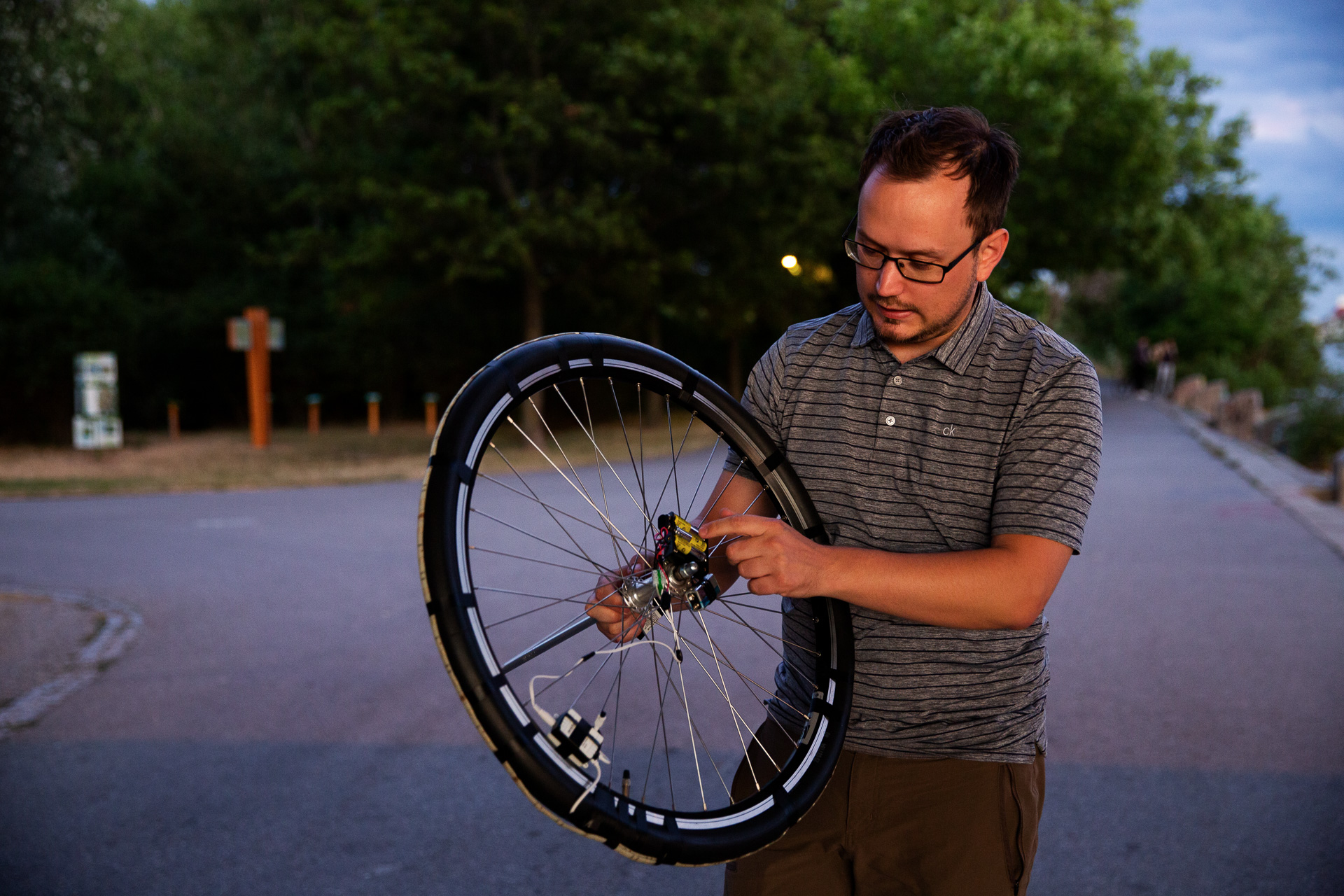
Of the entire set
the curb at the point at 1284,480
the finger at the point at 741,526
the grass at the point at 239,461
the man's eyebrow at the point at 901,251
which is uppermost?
the man's eyebrow at the point at 901,251

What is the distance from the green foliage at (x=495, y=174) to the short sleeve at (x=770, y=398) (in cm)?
1606

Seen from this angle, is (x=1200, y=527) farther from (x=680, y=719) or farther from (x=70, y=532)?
(x=70, y=532)

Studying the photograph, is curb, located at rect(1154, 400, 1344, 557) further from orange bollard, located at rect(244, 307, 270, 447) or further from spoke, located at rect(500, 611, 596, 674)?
orange bollard, located at rect(244, 307, 270, 447)

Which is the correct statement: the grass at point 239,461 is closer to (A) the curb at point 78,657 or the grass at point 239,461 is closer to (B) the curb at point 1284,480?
(A) the curb at point 78,657

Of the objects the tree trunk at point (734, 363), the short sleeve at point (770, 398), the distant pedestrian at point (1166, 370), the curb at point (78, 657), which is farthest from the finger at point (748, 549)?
the distant pedestrian at point (1166, 370)

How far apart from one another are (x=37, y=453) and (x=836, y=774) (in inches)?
882

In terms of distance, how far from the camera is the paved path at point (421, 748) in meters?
4.19

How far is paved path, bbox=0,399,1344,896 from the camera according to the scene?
4188 millimetres

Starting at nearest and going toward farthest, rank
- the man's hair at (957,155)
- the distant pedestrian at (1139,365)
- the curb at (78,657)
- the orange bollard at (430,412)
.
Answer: the man's hair at (957,155), the curb at (78,657), the orange bollard at (430,412), the distant pedestrian at (1139,365)

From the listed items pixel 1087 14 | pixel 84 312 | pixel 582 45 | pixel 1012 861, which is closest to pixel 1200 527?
pixel 1012 861

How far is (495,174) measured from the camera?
843 inches

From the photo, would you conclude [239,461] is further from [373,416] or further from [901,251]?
[901,251]

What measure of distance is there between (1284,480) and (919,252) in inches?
603

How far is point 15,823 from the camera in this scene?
4.56 meters
